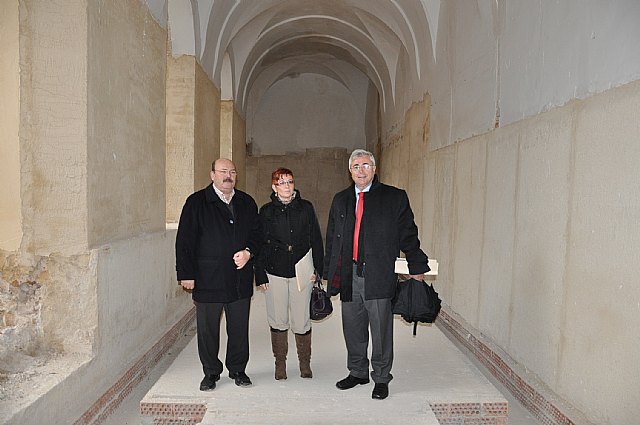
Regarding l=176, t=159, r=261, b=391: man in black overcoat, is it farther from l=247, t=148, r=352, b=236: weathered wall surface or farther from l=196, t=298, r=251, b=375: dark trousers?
l=247, t=148, r=352, b=236: weathered wall surface

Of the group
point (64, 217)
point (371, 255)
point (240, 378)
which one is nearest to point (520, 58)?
point (371, 255)

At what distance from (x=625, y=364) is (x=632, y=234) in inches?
29.0

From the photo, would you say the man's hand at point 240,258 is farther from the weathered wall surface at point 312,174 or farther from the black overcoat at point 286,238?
the weathered wall surface at point 312,174

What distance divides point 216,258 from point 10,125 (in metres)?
1.65

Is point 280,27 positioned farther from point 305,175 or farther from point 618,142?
point 618,142

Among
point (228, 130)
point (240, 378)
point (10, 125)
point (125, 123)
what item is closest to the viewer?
point (10, 125)

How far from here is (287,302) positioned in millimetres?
3988

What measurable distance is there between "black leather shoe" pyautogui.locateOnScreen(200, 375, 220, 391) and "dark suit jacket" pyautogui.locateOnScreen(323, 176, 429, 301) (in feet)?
3.62

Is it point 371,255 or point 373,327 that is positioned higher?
point 371,255

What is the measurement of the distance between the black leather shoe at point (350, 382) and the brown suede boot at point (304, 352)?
12.4 inches

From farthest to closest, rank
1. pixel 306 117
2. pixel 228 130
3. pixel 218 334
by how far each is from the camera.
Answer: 1. pixel 306 117
2. pixel 228 130
3. pixel 218 334

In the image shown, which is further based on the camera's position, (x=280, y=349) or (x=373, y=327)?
(x=280, y=349)

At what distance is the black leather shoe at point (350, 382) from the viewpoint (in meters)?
3.94

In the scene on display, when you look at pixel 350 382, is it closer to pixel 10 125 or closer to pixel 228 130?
pixel 10 125
